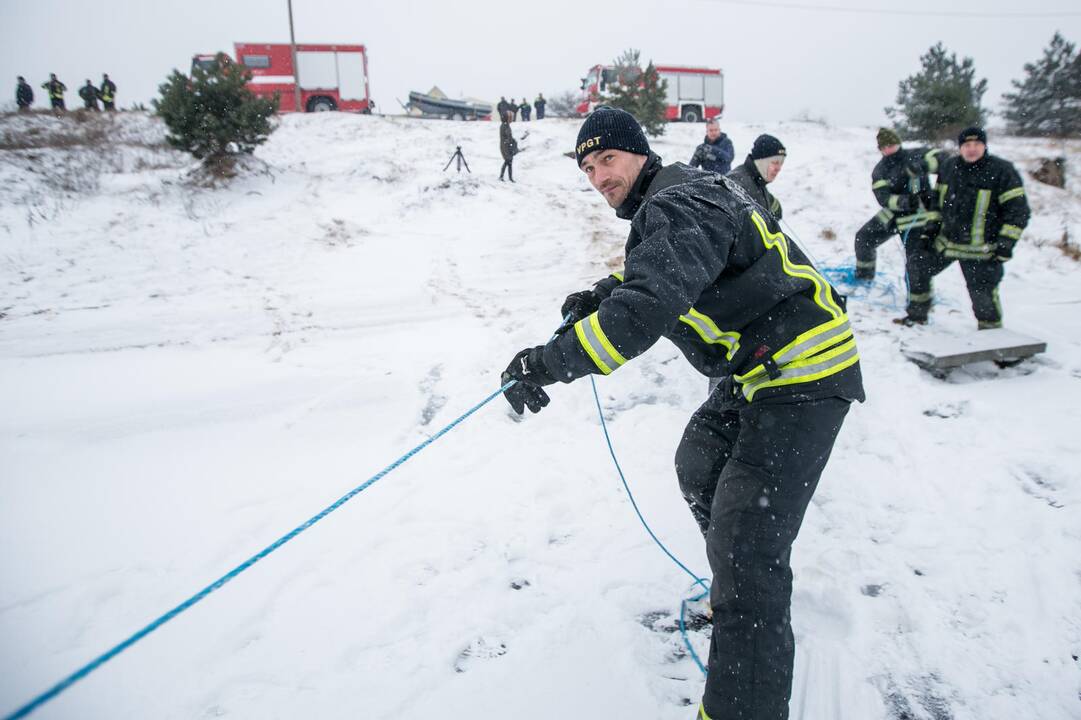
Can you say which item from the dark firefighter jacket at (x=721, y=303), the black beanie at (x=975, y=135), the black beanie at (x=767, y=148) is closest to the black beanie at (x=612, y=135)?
the dark firefighter jacket at (x=721, y=303)

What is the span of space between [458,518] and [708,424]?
152 cm

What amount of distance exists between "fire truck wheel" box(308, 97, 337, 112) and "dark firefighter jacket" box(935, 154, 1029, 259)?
19171 mm

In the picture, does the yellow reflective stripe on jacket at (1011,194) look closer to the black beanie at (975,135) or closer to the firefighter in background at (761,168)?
the black beanie at (975,135)

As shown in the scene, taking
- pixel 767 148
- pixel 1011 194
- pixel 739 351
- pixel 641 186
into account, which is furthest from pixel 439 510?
pixel 1011 194

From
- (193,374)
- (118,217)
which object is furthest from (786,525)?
(118,217)

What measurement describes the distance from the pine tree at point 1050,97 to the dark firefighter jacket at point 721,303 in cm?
3341

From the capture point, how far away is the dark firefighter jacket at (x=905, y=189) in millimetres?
5348

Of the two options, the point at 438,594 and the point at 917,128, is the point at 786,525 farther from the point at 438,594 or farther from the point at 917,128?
the point at 917,128

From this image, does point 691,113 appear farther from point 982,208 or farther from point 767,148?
point 767,148

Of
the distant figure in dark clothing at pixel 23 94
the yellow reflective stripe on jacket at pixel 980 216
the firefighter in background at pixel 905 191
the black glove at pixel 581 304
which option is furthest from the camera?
the distant figure in dark clothing at pixel 23 94

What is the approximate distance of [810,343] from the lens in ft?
5.63

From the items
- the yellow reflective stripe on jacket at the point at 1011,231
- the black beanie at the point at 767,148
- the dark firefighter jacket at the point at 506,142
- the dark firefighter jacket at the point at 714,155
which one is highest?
the dark firefighter jacket at the point at 506,142

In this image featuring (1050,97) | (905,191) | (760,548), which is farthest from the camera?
(1050,97)

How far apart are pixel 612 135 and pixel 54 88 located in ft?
72.4
